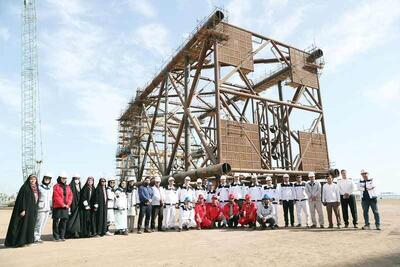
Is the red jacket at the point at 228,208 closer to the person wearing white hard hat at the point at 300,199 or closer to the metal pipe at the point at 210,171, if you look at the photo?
the person wearing white hard hat at the point at 300,199

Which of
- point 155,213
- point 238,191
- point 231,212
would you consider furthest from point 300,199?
point 155,213

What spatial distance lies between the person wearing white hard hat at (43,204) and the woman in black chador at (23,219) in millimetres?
517

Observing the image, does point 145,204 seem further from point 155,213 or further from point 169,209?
point 169,209

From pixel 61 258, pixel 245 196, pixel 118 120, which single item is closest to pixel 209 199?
pixel 245 196

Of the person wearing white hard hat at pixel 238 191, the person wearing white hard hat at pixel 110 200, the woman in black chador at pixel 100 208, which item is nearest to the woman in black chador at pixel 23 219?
the woman in black chador at pixel 100 208

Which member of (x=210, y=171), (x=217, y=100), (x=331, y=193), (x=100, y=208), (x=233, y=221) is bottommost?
(x=233, y=221)

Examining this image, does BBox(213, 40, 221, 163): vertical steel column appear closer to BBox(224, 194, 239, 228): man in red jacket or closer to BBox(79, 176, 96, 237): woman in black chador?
BBox(224, 194, 239, 228): man in red jacket

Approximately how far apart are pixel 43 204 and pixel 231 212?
22.1 feet

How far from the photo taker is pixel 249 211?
12.5 m

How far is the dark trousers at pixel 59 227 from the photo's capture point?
32.1 feet

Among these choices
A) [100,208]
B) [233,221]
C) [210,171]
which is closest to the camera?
[100,208]

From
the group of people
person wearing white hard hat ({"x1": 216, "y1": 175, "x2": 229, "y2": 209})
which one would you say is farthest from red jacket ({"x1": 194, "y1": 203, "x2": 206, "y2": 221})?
person wearing white hard hat ({"x1": 216, "y1": 175, "x2": 229, "y2": 209})

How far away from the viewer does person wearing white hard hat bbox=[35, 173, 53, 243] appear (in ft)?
31.2

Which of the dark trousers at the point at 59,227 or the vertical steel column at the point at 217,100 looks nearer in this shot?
the dark trousers at the point at 59,227
